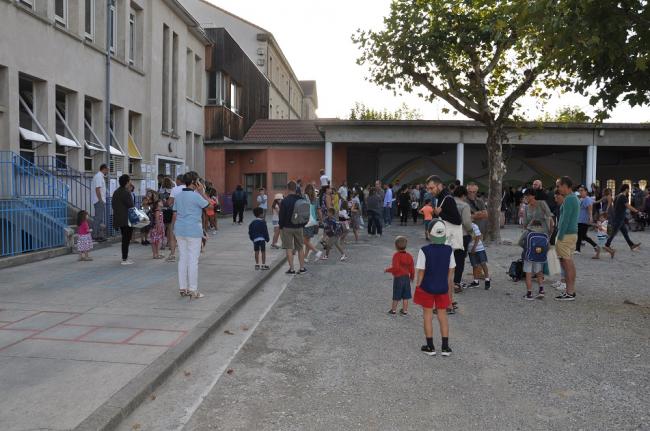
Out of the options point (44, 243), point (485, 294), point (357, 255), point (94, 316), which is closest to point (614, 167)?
point (357, 255)

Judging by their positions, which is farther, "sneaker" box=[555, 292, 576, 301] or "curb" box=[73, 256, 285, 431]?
"sneaker" box=[555, 292, 576, 301]

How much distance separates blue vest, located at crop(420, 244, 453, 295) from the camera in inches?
242

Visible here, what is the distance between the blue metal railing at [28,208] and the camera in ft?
38.5

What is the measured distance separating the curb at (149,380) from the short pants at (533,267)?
4499mm

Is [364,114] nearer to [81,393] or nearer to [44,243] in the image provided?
[44,243]

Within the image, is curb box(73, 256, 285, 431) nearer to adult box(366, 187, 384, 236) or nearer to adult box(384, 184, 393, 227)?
adult box(366, 187, 384, 236)

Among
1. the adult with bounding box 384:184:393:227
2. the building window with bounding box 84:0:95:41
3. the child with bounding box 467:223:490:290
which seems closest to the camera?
the child with bounding box 467:223:490:290

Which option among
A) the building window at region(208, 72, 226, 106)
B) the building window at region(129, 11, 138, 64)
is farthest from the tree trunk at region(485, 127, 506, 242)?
the building window at region(208, 72, 226, 106)

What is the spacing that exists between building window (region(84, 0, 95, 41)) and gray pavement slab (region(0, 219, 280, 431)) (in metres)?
8.85

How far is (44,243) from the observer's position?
12859 mm

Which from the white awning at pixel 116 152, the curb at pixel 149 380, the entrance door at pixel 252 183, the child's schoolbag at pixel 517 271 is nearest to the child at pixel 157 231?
the curb at pixel 149 380

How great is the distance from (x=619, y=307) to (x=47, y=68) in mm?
14201

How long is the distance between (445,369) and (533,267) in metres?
4.15

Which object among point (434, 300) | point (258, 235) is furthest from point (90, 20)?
point (434, 300)
